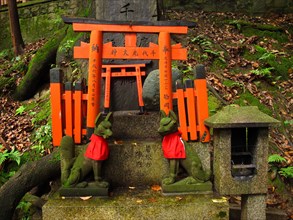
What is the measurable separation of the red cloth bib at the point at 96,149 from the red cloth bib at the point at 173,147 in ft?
2.83

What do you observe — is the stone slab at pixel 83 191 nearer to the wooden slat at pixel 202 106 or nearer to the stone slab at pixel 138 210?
the stone slab at pixel 138 210

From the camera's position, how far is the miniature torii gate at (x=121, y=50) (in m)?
4.29

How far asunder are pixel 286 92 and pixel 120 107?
499 centimetres

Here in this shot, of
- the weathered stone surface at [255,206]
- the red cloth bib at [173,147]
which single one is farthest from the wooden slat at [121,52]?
the weathered stone surface at [255,206]

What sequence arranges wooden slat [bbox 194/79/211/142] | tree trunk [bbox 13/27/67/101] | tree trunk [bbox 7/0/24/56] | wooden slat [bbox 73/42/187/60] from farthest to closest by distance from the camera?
tree trunk [bbox 7/0/24/56] → tree trunk [bbox 13/27/67/101] → wooden slat [bbox 73/42/187/60] → wooden slat [bbox 194/79/211/142]

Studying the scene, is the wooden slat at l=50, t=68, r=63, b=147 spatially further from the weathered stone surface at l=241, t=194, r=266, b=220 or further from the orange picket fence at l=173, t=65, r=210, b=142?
the weathered stone surface at l=241, t=194, r=266, b=220

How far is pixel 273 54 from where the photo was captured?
30.7 feet

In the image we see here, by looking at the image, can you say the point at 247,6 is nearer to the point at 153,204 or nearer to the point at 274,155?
the point at 274,155

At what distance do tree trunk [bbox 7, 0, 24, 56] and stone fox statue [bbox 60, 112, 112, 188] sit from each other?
350 inches

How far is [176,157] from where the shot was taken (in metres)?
4.01

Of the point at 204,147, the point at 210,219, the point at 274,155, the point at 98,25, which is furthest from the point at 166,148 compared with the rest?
the point at 274,155

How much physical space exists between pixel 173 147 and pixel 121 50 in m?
1.66

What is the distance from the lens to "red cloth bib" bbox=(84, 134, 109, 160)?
392 cm

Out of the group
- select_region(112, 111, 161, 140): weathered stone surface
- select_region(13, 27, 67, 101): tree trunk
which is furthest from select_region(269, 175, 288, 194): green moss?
select_region(13, 27, 67, 101): tree trunk
